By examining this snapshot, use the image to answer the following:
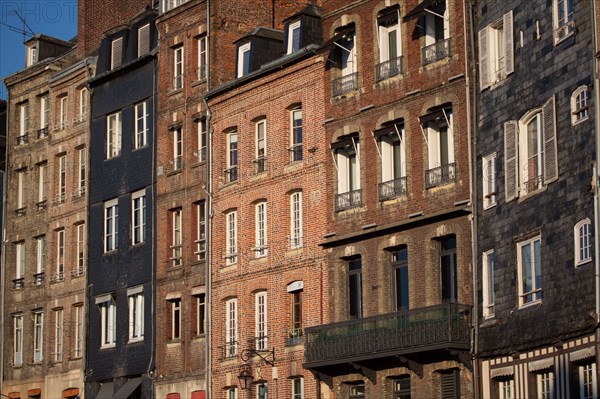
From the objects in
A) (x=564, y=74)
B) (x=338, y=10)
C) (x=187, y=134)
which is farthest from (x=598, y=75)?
(x=187, y=134)

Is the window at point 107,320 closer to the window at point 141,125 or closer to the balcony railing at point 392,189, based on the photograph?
the window at point 141,125

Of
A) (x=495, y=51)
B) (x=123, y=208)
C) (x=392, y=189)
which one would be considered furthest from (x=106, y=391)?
(x=495, y=51)

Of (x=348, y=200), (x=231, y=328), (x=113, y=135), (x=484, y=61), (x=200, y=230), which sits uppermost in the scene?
(x=113, y=135)

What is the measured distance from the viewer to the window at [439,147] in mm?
44719

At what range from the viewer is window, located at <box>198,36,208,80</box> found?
56156 millimetres

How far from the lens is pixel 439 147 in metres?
45.6

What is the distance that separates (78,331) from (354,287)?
16540 mm

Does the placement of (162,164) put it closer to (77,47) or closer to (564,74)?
(77,47)

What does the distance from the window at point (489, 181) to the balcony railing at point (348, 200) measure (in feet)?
18.8

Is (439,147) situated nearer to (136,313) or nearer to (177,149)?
(177,149)

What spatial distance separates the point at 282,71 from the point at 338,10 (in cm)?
318

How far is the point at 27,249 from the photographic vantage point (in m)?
64.8

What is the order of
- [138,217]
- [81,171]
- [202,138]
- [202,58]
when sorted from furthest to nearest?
[81,171] < [138,217] < [202,58] < [202,138]

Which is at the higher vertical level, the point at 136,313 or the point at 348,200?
the point at 348,200
